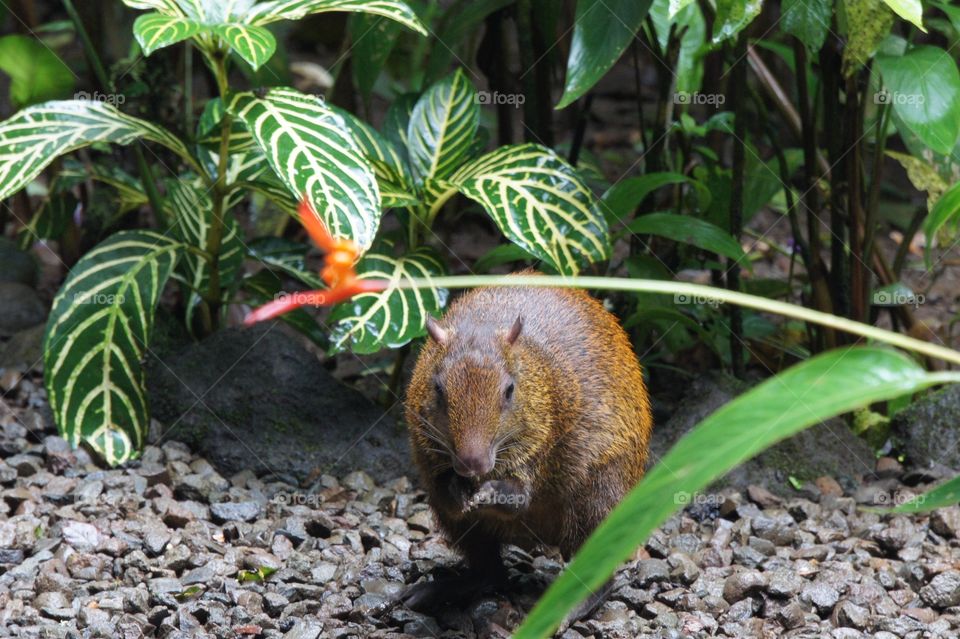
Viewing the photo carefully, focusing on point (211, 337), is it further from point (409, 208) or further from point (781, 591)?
point (781, 591)

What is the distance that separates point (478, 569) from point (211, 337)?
167cm

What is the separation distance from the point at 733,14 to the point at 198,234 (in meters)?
2.32

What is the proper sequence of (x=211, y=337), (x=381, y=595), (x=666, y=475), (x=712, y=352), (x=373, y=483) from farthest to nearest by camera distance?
1. (x=712, y=352)
2. (x=211, y=337)
3. (x=373, y=483)
4. (x=381, y=595)
5. (x=666, y=475)

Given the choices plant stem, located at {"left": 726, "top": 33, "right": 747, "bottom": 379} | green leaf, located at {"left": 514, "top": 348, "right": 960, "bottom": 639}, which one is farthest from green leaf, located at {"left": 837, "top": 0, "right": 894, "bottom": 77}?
green leaf, located at {"left": 514, "top": 348, "right": 960, "bottom": 639}

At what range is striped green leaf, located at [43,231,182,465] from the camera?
13.4ft

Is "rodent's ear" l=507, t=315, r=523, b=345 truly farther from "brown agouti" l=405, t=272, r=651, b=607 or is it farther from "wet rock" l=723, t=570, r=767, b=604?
"wet rock" l=723, t=570, r=767, b=604

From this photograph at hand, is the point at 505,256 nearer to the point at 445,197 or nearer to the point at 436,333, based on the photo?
the point at 445,197

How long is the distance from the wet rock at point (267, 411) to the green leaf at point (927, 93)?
2212mm

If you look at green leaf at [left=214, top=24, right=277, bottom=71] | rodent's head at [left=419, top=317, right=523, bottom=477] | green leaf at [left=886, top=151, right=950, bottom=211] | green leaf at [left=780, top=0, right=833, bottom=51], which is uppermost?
green leaf at [left=780, top=0, right=833, bottom=51]

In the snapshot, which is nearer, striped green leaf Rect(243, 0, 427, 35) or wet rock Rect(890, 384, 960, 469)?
striped green leaf Rect(243, 0, 427, 35)

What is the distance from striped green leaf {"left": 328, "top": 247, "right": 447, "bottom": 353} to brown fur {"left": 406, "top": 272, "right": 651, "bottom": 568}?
0.24 metres

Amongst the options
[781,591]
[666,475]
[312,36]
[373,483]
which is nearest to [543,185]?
[373,483]

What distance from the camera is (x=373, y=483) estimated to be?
431 centimetres

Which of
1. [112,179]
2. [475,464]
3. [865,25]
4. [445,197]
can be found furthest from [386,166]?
[865,25]
